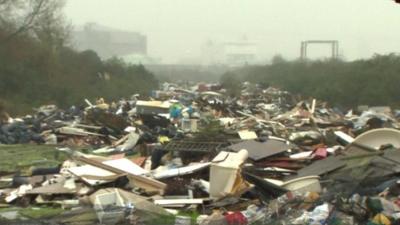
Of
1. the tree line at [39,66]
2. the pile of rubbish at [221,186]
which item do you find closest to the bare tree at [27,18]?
the tree line at [39,66]

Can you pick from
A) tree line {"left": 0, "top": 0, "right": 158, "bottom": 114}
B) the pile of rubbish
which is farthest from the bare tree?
the pile of rubbish

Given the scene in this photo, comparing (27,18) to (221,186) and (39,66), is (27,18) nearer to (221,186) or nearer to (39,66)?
(39,66)

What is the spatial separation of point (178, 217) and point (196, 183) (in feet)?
8.28

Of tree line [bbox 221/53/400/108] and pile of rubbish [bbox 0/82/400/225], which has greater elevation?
pile of rubbish [bbox 0/82/400/225]

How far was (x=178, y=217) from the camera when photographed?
29.7 ft

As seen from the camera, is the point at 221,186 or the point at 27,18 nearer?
the point at 221,186

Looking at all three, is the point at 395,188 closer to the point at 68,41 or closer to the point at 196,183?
the point at 196,183

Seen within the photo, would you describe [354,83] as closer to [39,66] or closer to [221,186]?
[39,66]

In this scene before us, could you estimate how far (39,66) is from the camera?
55.5 metres

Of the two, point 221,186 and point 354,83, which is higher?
point 221,186

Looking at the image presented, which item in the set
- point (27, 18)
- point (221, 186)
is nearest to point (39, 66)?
point (27, 18)

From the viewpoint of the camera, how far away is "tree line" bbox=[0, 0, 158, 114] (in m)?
50.3

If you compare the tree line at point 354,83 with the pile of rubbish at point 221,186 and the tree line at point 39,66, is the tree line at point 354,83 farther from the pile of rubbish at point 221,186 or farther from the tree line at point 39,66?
the pile of rubbish at point 221,186

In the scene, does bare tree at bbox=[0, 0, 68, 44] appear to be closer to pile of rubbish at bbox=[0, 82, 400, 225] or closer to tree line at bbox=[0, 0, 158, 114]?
tree line at bbox=[0, 0, 158, 114]
